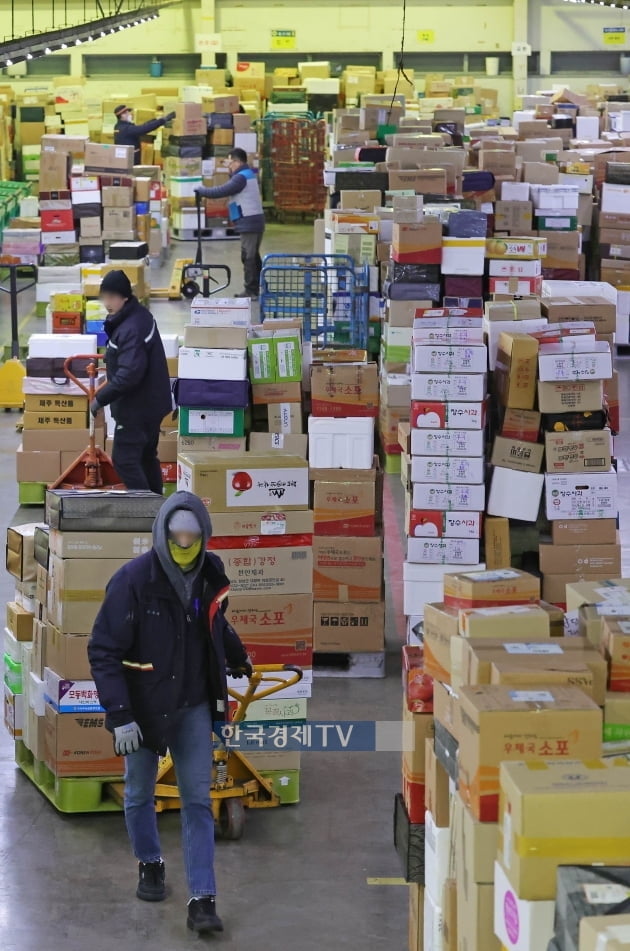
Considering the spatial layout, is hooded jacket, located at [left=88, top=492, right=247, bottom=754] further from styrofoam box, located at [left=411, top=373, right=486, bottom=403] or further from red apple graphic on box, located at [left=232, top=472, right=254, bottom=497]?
styrofoam box, located at [left=411, top=373, right=486, bottom=403]

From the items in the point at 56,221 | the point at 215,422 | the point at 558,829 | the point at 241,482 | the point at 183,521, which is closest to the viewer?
the point at 558,829

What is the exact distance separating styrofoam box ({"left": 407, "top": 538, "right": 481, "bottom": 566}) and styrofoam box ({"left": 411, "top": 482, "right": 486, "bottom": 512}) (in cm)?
17

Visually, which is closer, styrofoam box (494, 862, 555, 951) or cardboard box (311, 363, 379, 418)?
styrofoam box (494, 862, 555, 951)

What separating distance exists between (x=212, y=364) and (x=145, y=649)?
153 inches

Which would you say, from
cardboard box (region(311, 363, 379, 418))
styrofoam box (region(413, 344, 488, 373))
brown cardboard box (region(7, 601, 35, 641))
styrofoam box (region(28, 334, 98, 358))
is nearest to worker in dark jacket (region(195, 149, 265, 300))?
styrofoam box (region(28, 334, 98, 358))

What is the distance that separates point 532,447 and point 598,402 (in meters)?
0.41

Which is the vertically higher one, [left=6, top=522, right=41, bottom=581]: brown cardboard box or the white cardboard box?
the white cardboard box

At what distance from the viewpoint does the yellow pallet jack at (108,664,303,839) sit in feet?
20.9

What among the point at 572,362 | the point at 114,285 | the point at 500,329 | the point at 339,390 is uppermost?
the point at 114,285

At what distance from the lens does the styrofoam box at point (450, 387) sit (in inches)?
325

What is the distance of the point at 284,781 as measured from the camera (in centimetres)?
668

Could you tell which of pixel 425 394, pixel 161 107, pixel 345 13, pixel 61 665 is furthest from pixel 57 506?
Answer: pixel 345 13

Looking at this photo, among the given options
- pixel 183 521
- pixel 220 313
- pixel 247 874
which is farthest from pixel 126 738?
pixel 220 313

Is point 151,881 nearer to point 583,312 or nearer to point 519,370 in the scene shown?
point 519,370
